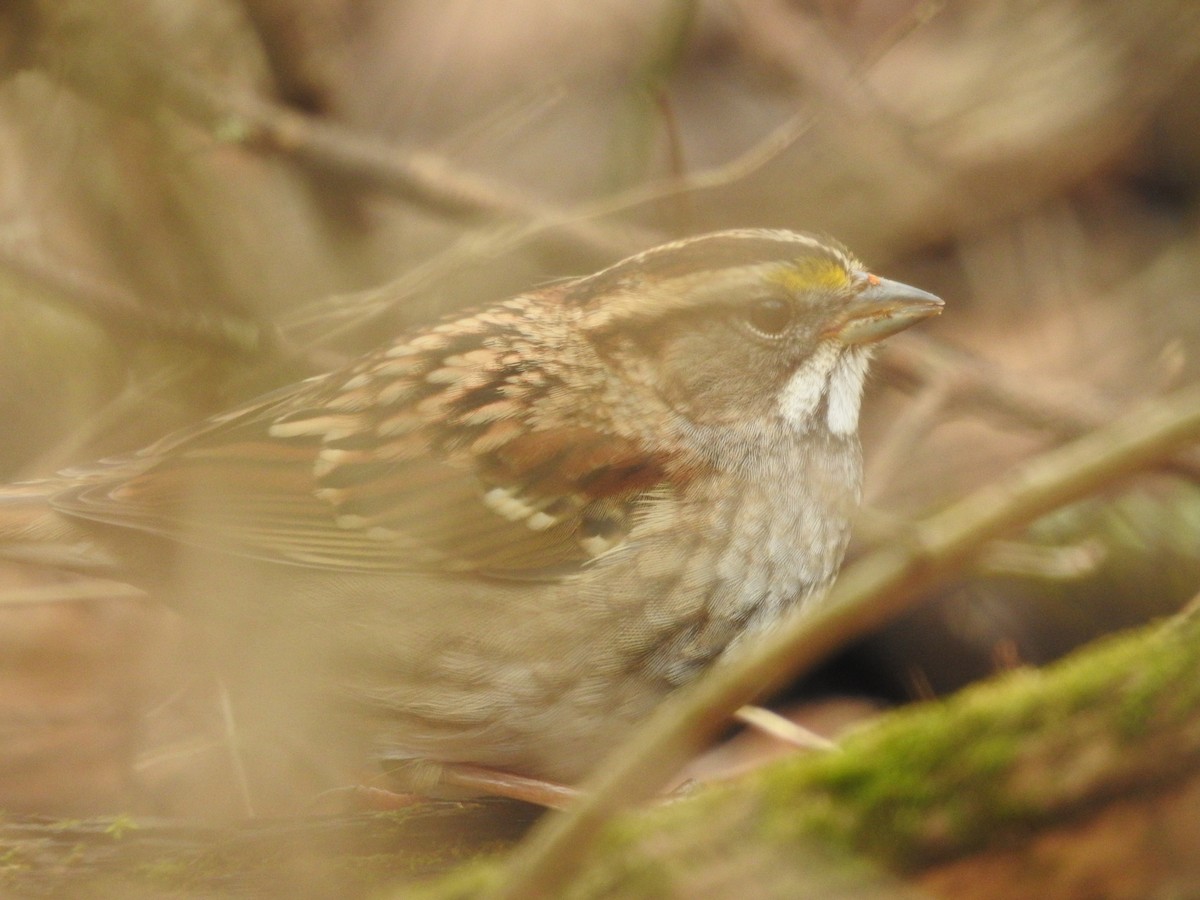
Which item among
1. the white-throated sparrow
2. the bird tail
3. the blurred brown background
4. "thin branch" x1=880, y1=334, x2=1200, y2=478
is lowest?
the white-throated sparrow

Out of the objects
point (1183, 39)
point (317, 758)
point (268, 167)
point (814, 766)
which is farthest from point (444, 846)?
point (1183, 39)

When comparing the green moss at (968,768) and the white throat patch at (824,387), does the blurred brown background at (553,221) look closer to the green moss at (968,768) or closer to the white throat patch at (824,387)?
the white throat patch at (824,387)

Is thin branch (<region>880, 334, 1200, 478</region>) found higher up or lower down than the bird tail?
higher up

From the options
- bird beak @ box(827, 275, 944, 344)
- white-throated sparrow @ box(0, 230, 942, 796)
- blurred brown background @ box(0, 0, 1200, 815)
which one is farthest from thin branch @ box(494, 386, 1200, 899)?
bird beak @ box(827, 275, 944, 344)

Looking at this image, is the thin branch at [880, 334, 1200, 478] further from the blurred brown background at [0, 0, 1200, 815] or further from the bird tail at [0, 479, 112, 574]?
the bird tail at [0, 479, 112, 574]

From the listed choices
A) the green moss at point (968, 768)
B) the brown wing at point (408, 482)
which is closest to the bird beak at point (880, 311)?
the brown wing at point (408, 482)
